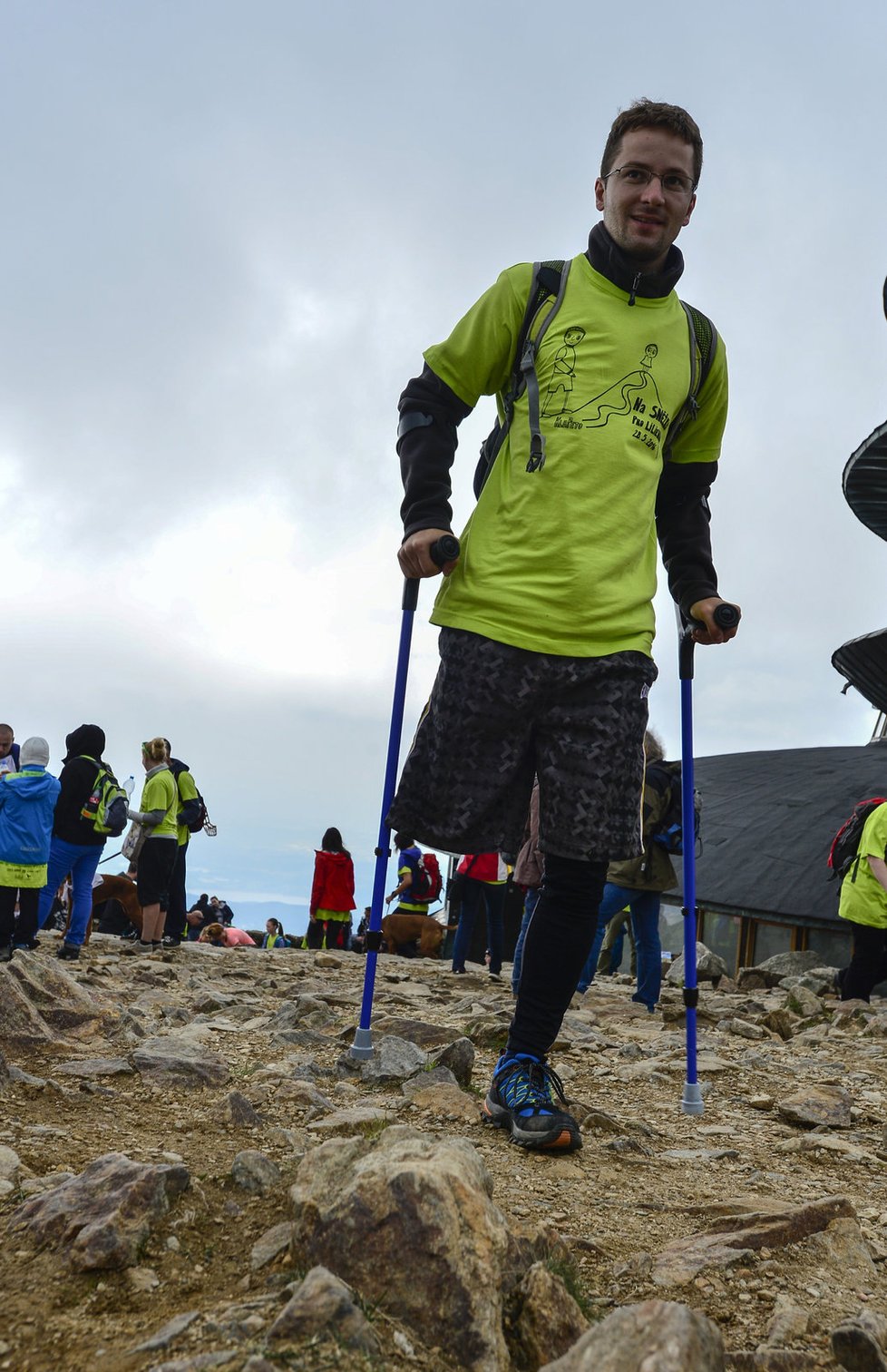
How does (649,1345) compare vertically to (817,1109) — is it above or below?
above

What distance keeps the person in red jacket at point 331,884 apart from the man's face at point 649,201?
1162cm

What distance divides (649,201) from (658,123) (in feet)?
0.83

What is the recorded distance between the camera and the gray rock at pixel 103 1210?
168 cm

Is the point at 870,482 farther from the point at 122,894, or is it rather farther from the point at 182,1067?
the point at 182,1067

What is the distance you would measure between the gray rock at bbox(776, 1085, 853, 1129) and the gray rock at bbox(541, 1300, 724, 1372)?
2.36m

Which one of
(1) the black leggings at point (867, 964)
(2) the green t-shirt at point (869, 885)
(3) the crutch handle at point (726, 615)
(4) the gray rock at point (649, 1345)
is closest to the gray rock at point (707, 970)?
(1) the black leggings at point (867, 964)

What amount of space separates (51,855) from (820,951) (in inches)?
521

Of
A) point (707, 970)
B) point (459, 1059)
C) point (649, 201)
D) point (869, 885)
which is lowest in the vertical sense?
point (707, 970)

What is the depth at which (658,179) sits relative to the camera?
3236 millimetres

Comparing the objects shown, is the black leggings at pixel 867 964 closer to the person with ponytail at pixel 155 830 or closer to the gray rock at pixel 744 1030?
A: the gray rock at pixel 744 1030

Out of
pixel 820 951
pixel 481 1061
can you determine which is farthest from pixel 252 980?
pixel 820 951

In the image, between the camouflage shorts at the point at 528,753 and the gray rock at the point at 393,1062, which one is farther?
the gray rock at the point at 393,1062

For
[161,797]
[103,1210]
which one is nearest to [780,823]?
[161,797]

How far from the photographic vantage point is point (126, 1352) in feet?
4.60
